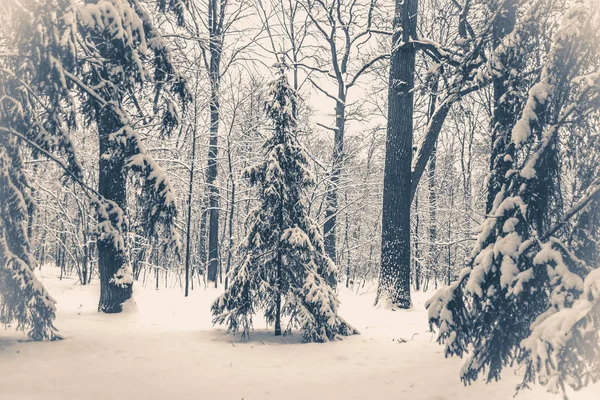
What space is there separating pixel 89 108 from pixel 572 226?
26.5 ft

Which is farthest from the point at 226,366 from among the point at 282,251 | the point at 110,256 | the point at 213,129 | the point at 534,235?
the point at 213,129

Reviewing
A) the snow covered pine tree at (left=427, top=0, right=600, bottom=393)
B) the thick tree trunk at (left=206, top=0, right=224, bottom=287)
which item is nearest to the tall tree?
the thick tree trunk at (left=206, top=0, right=224, bottom=287)

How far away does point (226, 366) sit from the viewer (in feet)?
20.6

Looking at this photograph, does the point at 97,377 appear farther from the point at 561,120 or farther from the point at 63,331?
the point at 561,120

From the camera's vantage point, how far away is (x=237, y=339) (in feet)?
25.4

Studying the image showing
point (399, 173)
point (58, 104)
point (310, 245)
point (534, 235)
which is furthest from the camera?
point (399, 173)

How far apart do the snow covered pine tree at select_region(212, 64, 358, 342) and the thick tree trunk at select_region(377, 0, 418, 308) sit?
9.17 ft

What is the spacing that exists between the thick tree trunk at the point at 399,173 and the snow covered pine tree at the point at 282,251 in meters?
2.79

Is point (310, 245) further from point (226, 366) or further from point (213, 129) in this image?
point (213, 129)

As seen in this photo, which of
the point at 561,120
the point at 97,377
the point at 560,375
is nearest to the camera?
the point at 560,375

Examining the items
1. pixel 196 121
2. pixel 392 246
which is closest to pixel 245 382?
pixel 392 246

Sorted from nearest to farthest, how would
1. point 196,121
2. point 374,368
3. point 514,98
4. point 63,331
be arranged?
1. point 514,98
2. point 374,368
3. point 63,331
4. point 196,121

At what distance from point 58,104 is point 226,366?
4.30m

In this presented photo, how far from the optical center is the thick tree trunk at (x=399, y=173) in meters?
10.4
